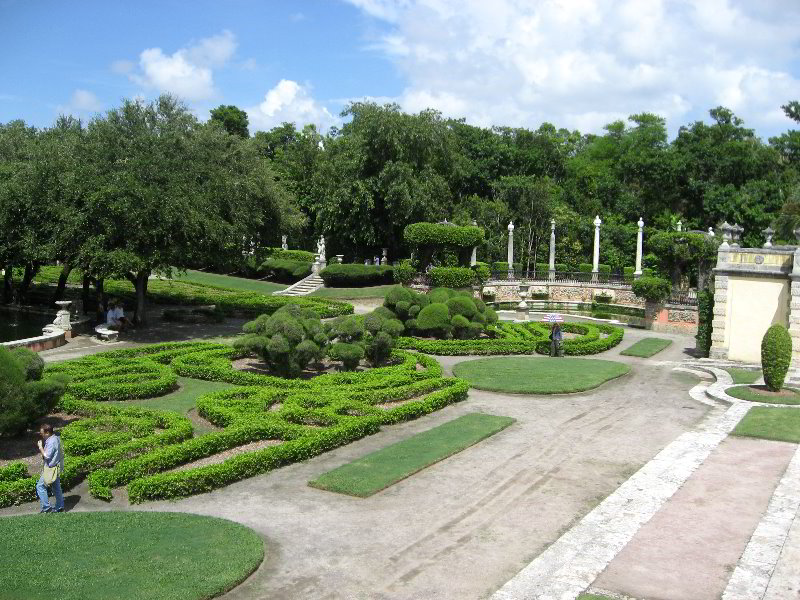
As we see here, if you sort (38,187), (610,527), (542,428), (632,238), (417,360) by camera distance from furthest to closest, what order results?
1. (632,238)
2. (38,187)
3. (417,360)
4. (542,428)
5. (610,527)

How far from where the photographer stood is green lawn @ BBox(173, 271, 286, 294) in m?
50.4

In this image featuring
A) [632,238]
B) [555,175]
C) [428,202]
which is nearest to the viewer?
[428,202]

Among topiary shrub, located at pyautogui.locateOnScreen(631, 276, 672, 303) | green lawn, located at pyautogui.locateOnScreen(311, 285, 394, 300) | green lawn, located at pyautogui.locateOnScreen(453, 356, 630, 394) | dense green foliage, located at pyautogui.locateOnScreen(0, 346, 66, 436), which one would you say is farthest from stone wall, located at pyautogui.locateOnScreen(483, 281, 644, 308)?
dense green foliage, located at pyautogui.locateOnScreen(0, 346, 66, 436)

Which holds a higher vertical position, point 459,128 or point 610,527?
point 459,128

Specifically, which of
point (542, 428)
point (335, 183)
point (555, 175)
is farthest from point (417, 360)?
Result: point (555, 175)

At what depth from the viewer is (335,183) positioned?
5269cm

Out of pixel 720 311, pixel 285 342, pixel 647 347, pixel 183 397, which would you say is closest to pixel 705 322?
pixel 720 311

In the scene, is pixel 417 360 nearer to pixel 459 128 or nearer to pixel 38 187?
pixel 38 187

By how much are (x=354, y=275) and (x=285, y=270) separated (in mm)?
7133

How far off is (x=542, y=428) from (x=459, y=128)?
53.7 metres

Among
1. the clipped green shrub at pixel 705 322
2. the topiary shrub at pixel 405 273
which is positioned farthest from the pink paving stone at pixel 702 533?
the topiary shrub at pixel 405 273

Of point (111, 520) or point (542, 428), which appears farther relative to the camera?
point (542, 428)

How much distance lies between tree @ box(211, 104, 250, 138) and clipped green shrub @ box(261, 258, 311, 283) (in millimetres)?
33467

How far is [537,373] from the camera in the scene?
2433 cm
